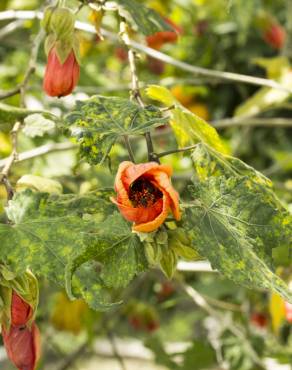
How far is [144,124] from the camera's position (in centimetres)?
62

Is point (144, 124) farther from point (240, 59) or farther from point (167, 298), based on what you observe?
point (240, 59)

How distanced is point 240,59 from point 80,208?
1821 mm

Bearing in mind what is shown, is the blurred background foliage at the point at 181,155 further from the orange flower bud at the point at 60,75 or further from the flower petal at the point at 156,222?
the flower petal at the point at 156,222

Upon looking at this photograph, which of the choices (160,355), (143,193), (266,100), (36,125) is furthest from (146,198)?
(160,355)

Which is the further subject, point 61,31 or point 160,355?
point 160,355

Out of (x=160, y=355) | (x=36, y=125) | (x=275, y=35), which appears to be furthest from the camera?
(x=275, y=35)

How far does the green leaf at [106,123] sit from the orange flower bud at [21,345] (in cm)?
15

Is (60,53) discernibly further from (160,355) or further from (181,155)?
(160,355)

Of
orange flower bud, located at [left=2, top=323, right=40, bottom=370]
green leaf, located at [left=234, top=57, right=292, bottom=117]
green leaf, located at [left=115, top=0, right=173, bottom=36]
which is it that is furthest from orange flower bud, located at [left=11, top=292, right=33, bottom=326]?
green leaf, located at [left=234, top=57, right=292, bottom=117]

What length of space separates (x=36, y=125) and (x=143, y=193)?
22 cm

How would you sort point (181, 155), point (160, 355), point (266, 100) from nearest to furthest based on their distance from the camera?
point (181, 155) < point (266, 100) < point (160, 355)

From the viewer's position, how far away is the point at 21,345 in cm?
61

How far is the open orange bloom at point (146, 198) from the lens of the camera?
22.1 inches

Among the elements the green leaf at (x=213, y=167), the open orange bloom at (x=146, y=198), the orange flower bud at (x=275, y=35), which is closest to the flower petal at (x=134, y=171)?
the open orange bloom at (x=146, y=198)
